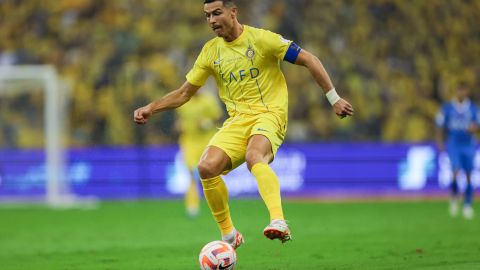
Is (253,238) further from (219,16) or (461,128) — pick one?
(461,128)

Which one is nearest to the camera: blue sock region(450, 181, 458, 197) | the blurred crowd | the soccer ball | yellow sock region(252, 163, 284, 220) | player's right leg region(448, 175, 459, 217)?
the soccer ball

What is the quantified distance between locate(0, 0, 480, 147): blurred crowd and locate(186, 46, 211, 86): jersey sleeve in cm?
1436

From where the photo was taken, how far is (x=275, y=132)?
27.3 feet

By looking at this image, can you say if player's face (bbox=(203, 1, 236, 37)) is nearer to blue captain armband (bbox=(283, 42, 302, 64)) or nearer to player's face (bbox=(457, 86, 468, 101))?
blue captain armband (bbox=(283, 42, 302, 64))

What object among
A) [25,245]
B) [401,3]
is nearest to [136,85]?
[401,3]

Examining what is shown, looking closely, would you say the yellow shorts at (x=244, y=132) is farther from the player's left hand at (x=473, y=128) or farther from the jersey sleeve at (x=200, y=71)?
the player's left hand at (x=473, y=128)

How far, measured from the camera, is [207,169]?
821cm

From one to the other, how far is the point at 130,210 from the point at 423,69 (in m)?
9.75

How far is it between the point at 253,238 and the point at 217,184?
12.9 feet

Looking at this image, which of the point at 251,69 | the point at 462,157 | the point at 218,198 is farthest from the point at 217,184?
the point at 462,157

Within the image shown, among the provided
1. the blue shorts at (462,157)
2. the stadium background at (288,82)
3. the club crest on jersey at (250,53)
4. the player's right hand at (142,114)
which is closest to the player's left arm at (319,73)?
the club crest on jersey at (250,53)

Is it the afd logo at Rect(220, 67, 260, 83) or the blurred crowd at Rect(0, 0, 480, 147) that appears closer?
the afd logo at Rect(220, 67, 260, 83)

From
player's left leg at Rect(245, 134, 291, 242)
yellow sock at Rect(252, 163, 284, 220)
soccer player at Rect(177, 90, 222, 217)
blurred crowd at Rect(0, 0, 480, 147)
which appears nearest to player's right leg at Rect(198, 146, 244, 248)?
player's left leg at Rect(245, 134, 291, 242)

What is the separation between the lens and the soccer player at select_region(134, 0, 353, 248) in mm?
8172
